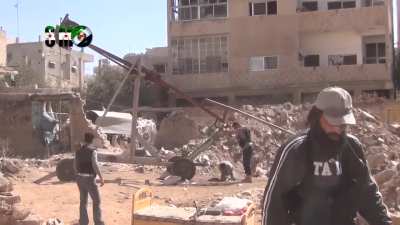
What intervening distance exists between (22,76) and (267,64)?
17.3 m

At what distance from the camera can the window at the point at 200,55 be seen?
36.1 meters

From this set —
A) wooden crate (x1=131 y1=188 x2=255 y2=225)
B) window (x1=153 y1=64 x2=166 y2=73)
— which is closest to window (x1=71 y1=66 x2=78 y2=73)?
window (x1=153 y1=64 x2=166 y2=73)

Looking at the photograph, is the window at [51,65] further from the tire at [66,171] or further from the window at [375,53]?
the tire at [66,171]

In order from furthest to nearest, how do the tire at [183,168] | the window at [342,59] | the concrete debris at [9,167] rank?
the window at [342,59]
the concrete debris at [9,167]
the tire at [183,168]

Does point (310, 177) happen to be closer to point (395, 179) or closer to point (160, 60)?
point (395, 179)

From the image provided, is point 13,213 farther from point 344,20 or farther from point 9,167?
point 344,20

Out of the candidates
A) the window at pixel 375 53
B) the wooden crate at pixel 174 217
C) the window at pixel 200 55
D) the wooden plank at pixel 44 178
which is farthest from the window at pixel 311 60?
the wooden crate at pixel 174 217

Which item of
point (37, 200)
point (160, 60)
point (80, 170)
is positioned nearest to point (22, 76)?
point (160, 60)

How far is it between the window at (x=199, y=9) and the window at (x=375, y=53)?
8.14 meters

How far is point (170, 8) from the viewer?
37.1 metres

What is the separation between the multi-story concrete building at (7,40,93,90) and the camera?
54469mm

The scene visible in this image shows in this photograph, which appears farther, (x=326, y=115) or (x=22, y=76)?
(x=22, y=76)

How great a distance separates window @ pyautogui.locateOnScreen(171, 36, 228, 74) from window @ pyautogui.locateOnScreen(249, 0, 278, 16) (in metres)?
2.31

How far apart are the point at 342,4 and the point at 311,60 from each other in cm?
356
